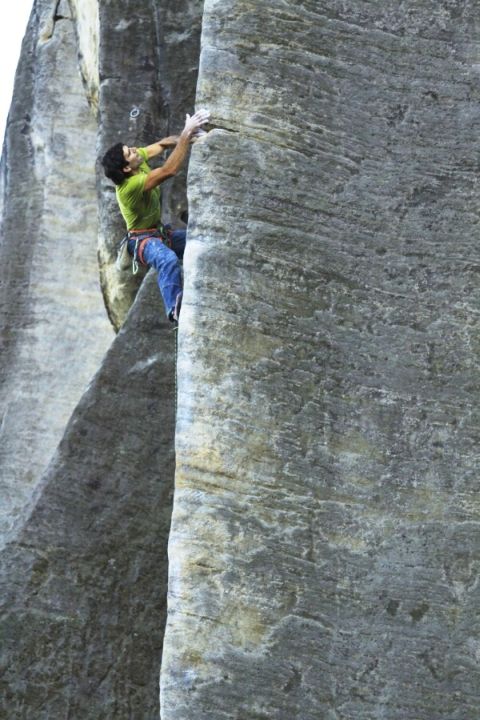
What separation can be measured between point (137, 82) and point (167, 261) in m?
2.17

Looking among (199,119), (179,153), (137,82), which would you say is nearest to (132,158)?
(179,153)

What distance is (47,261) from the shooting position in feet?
36.9

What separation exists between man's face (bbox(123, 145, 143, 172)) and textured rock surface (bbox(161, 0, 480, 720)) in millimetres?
1066

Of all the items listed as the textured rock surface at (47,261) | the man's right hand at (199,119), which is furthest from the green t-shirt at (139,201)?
the textured rock surface at (47,261)

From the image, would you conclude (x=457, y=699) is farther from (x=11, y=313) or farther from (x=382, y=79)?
(x=11, y=313)

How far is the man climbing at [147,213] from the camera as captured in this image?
25.4 feet

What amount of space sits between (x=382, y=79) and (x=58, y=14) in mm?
5030

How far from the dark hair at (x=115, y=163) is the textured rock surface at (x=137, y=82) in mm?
1506

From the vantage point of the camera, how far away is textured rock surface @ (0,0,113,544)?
11.0m

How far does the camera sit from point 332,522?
21.9 feet

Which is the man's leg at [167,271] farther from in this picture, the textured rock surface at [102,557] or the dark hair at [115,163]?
the textured rock surface at [102,557]

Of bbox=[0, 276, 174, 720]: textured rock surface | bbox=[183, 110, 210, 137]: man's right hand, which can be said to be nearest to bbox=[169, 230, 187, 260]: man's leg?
bbox=[0, 276, 174, 720]: textured rock surface

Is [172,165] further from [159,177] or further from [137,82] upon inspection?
[137,82]

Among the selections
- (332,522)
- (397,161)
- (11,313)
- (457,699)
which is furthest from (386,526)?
(11,313)
